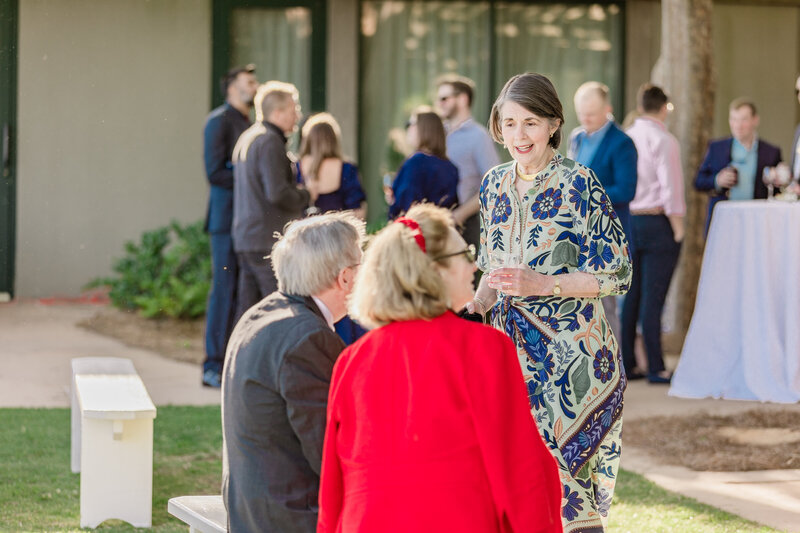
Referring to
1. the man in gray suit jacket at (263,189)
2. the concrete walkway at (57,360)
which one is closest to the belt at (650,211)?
the man in gray suit jacket at (263,189)

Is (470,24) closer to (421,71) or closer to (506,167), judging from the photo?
(421,71)

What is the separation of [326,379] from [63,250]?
9905mm

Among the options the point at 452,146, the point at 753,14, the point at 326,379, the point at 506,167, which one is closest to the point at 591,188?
the point at 506,167

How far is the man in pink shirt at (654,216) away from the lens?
8.45 m

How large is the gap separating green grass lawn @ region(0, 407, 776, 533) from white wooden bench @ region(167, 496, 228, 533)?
0.98m

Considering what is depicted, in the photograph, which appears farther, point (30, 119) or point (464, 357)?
point (30, 119)

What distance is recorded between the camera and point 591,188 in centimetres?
370

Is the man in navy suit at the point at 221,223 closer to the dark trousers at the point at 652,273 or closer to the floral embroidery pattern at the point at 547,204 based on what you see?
the dark trousers at the point at 652,273

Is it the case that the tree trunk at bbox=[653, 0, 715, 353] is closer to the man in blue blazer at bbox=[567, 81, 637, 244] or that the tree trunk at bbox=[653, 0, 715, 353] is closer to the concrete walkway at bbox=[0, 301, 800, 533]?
the concrete walkway at bbox=[0, 301, 800, 533]

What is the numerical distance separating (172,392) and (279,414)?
5116 millimetres

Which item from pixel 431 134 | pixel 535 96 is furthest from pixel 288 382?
pixel 431 134

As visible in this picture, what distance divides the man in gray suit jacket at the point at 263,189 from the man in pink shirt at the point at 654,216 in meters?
2.53

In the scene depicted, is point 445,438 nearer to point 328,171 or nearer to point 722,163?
point 328,171

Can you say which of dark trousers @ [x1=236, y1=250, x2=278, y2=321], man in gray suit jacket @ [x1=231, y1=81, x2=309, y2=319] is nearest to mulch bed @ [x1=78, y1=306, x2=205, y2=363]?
dark trousers @ [x1=236, y1=250, x2=278, y2=321]
